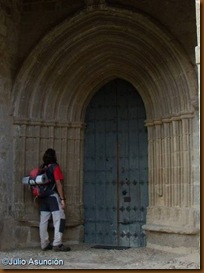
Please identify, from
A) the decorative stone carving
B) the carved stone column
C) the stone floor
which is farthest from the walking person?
the decorative stone carving

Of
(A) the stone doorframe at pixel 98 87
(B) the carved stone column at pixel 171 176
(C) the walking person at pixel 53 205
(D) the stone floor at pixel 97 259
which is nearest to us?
(D) the stone floor at pixel 97 259

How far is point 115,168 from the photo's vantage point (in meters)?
7.98

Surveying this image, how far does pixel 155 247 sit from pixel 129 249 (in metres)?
0.40

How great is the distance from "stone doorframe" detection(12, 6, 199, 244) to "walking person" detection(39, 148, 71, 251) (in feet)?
1.18

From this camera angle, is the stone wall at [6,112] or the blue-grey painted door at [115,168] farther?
the blue-grey painted door at [115,168]

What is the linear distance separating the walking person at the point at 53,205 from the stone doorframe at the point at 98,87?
358 millimetres

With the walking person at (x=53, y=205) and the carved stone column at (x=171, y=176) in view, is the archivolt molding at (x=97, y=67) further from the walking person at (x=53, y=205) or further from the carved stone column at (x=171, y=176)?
the walking person at (x=53, y=205)

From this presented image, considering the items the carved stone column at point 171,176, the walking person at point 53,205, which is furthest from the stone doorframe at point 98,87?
the walking person at point 53,205

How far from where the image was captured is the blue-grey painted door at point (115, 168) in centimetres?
780

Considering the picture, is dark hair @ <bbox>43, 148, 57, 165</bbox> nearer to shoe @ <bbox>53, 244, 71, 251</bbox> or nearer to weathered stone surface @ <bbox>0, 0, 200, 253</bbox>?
weathered stone surface @ <bbox>0, 0, 200, 253</bbox>

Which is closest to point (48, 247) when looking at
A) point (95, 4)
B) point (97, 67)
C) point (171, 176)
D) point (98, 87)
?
point (171, 176)

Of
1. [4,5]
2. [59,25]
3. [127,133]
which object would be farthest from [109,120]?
[4,5]

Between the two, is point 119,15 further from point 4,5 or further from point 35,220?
point 35,220

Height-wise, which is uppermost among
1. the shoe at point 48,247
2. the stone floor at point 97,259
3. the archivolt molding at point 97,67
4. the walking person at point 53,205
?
the archivolt molding at point 97,67
